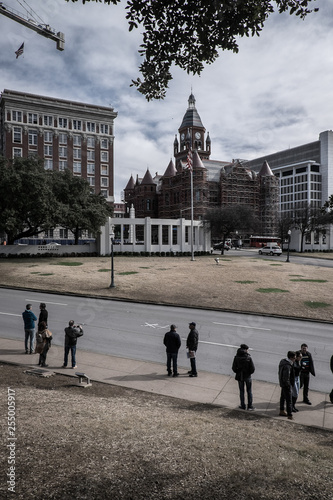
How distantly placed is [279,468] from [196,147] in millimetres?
128917

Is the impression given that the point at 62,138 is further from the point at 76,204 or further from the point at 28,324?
the point at 28,324

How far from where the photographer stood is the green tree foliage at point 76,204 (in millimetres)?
50844

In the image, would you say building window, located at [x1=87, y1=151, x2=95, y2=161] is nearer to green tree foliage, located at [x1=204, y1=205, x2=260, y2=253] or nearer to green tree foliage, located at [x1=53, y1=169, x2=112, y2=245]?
green tree foliage, located at [x1=53, y1=169, x2=112, y2=245]

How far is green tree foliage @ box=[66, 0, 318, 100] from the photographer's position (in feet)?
Result: 19.3

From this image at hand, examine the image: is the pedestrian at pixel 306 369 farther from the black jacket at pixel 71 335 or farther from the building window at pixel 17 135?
the building window at pixel 17 135

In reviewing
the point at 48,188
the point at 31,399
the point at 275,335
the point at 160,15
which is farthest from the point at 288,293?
the point at 48,188

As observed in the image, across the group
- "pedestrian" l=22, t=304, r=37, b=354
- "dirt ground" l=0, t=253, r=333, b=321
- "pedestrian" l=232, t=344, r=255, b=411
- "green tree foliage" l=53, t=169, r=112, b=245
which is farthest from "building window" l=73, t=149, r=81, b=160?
"pedestrian" l=232, t=344, r=255, b=411

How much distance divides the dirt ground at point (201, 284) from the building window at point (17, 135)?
54368mm

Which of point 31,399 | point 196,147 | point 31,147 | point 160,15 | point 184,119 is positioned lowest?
point 31,399

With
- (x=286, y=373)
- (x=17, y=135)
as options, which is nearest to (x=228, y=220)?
(x=17, y=135)

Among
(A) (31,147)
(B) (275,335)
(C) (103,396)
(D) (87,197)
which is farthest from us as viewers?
(A) (31,147)

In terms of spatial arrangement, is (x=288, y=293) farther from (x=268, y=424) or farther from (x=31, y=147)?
(x=31, y=147)

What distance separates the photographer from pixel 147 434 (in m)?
7.27

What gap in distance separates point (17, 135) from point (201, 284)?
244 feet
